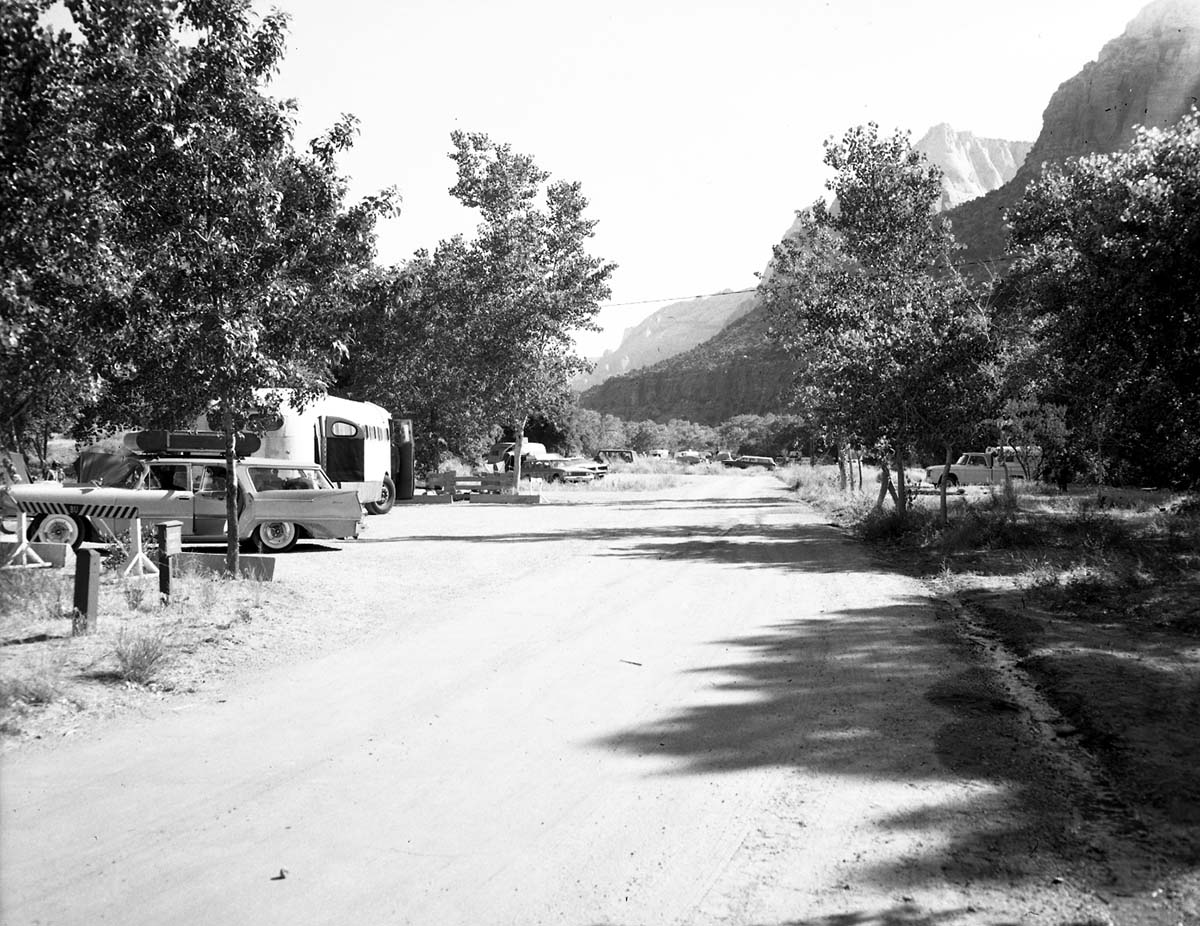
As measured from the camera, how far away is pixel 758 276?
3612 cm

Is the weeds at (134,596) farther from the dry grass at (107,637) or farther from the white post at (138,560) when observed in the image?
the white post at (138,560)

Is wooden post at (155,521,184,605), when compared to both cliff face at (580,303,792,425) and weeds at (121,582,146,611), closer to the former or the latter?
weeds at (121,582,146,611)

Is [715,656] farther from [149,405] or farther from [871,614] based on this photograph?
[149,405]

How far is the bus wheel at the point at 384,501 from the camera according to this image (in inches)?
1148

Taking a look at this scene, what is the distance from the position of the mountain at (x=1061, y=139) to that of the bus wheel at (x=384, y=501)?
65.9m

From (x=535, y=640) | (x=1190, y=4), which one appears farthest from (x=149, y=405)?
(x=1190, y=4)

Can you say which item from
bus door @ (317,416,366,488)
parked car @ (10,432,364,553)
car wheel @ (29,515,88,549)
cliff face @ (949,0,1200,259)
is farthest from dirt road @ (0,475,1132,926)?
cliff face @ (949,0,1200,259)

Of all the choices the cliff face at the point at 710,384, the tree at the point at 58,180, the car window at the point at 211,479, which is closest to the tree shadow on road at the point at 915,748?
the tree at the point at 58,180

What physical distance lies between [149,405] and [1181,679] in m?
12.5

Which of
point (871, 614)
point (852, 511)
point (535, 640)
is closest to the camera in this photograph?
point (535, 640)

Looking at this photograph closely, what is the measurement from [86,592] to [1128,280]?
11443mm

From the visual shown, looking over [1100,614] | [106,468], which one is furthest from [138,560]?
[1100,614]

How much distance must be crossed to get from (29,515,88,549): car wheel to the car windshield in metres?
2.76

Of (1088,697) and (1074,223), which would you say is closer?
(1088,697)
